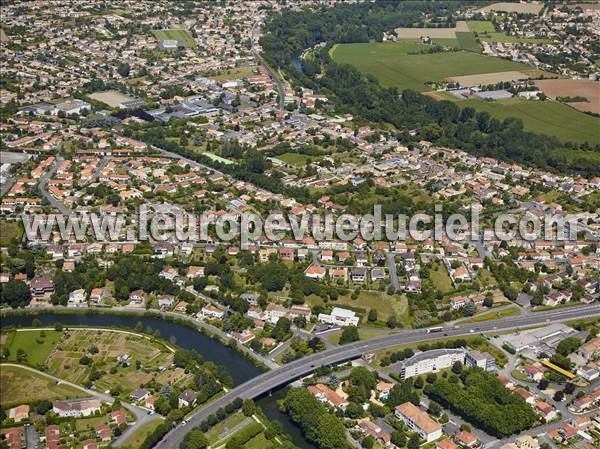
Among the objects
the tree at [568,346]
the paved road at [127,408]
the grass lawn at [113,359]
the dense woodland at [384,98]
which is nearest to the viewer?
the paved road at [127,408]

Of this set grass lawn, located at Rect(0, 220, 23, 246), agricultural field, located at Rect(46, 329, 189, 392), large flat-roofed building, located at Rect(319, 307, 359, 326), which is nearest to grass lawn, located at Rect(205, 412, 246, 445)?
agricultural field, located at Rect(46, 329, 189, 392)

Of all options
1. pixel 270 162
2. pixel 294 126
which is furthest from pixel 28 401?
pixel 294 126

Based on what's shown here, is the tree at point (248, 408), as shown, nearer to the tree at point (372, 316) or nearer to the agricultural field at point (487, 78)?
the tree at point (372, 316)

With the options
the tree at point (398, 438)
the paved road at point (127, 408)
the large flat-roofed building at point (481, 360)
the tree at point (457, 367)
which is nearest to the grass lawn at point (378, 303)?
the large flat-roofed building at point (481, 360)

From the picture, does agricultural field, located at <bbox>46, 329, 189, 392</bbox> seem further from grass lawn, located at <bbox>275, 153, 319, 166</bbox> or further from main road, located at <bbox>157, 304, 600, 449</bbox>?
grass lawn, located at <bbox>275, 153, 319, 166</bbox>

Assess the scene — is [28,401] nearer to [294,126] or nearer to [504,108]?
[294,126]
